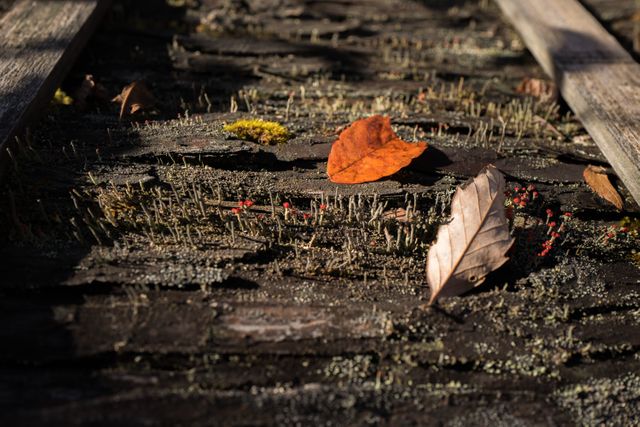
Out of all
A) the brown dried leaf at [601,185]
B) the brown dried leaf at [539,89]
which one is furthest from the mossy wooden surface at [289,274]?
the brown dried leaf at [539,89]

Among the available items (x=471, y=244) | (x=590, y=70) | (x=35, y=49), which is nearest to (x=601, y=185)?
(x=590, y=70)

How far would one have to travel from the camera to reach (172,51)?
4688 millimetres

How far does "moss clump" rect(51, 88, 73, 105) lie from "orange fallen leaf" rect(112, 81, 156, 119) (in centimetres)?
30

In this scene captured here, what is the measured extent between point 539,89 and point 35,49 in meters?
3.44

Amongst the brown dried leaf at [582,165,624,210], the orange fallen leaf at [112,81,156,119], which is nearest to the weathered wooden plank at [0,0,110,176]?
the orange fallen leaf at [112,81,156,119]

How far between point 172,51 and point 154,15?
713 millimetres

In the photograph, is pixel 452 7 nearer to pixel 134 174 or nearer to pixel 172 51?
pixel 172 51

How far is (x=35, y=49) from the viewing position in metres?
3.85

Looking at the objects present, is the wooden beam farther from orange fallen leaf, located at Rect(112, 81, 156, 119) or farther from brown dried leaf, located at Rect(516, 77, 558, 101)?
orange fallen leaf, located at Rect(112, 81, 156, 119)

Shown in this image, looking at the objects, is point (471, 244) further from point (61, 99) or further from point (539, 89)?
point (61, 99)

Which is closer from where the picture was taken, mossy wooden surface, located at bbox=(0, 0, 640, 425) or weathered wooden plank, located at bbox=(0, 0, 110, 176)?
mossy wooden surface, located at bbox=(0, 0, 640, 425)

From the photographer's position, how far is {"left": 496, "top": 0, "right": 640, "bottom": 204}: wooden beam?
353cm

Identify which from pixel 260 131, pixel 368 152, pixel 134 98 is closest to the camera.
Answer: pixel 368 152

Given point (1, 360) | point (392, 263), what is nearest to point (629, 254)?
point (392, 263)
